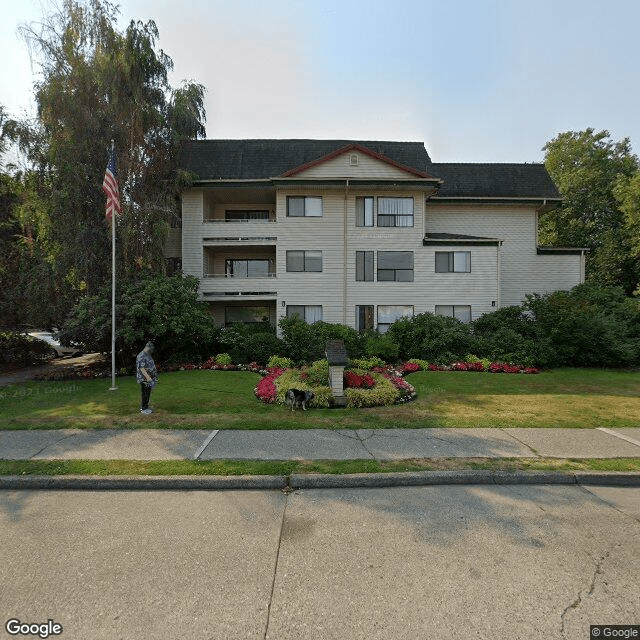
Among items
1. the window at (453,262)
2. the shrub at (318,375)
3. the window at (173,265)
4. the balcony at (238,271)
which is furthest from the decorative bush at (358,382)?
the window at (173,265)

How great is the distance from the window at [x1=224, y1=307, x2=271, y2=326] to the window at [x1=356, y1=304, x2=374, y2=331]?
5.09 meters

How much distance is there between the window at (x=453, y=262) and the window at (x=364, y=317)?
13.2 ft

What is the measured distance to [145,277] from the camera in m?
14.8

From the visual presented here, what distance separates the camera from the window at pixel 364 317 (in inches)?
711

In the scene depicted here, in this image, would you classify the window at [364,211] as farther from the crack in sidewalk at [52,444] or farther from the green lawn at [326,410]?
the crack in sidewalk at [52,444]

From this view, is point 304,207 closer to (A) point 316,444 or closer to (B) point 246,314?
(B) point 246,314

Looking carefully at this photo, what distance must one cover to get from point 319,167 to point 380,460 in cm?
A: 1590

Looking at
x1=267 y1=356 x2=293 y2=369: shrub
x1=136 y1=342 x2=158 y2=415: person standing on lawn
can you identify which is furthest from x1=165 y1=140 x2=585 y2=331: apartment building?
x1=136 y1=342 x2=158 y2=415: person standing on lawn

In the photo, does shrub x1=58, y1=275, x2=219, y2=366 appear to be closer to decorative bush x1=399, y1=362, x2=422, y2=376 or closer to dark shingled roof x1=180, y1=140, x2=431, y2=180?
dark shingled roof x1=180, y1=140, x2=431, y2=180

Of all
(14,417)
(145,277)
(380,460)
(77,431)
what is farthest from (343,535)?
(145,277)

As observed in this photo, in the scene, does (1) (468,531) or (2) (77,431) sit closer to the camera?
(1) (468,531)

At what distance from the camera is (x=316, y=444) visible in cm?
622

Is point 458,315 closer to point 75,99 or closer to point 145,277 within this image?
point 145,277

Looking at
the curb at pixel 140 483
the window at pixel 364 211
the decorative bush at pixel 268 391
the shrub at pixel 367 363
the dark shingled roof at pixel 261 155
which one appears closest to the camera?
the curb at pixel 140 483
